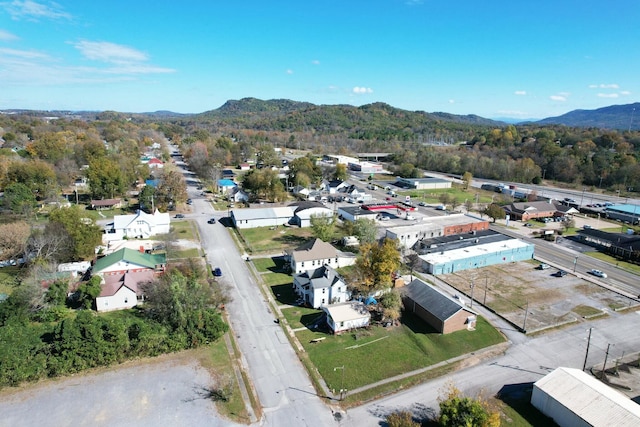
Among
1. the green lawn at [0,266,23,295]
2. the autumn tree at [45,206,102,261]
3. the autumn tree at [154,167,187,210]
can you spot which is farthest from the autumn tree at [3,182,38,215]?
the autumn tree at [45,206,102,261]

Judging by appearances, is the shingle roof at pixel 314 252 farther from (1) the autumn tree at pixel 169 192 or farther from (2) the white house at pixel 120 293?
(1) the autumn tree at pixel 169 192

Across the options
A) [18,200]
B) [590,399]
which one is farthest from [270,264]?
[18,200]

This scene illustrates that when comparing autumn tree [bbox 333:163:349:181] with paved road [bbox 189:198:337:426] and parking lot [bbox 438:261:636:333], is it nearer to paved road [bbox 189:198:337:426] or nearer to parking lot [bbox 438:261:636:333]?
parking lot [bbox 438:261:636:333]

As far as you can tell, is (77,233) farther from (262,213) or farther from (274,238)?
(262,213)

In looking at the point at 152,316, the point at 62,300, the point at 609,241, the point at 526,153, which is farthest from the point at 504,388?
the point at 526,153

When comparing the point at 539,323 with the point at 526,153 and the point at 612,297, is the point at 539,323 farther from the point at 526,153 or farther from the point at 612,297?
the point at 526,153
